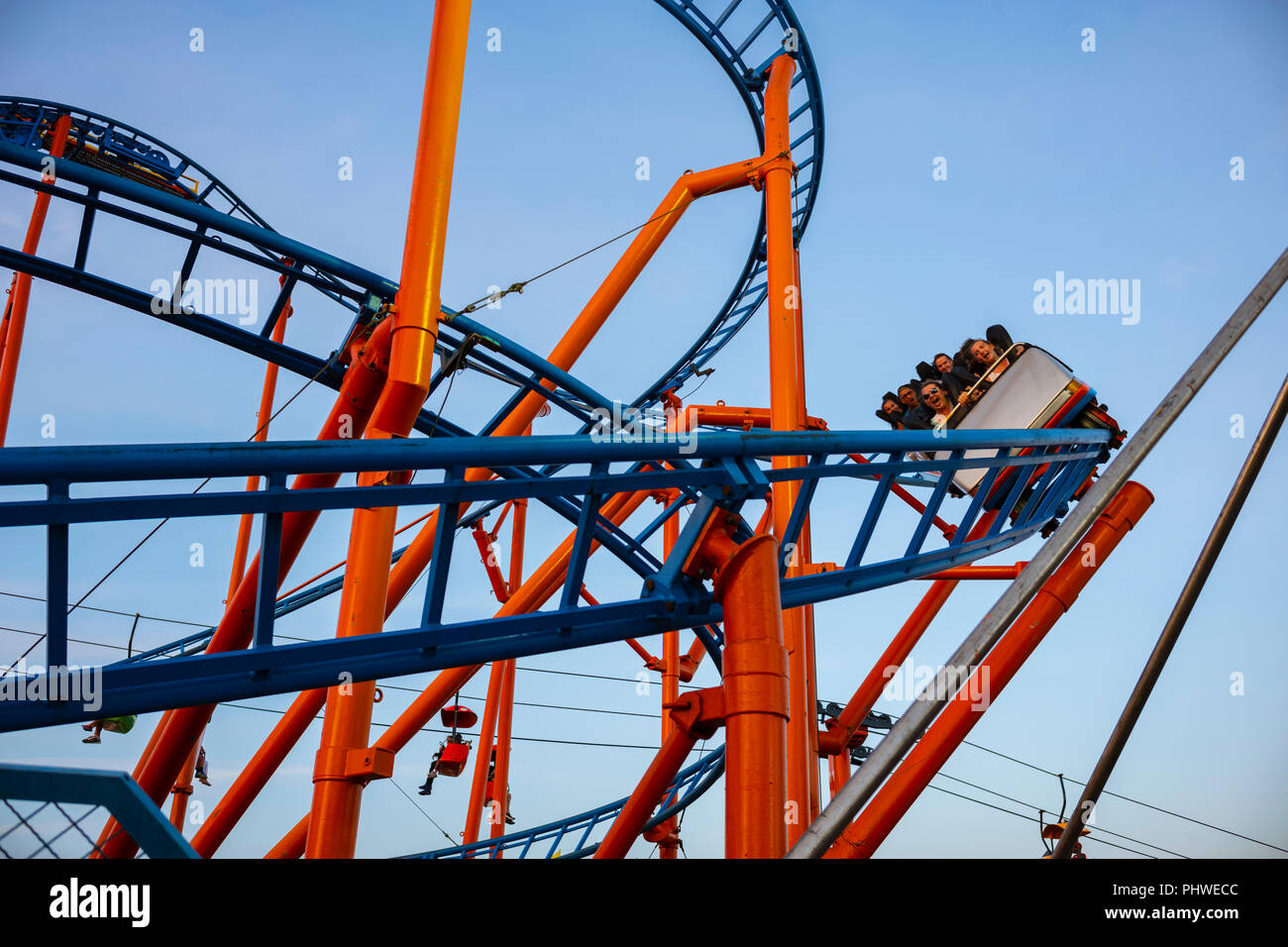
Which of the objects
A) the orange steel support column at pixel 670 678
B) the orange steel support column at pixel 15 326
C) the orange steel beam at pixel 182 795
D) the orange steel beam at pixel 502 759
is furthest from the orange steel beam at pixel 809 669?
the orange steel beam at pixel 182 795

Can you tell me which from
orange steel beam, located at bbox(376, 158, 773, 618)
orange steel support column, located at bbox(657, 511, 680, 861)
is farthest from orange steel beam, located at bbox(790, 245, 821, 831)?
orange steel support column, located at bbox(657, 511, 680, 861)

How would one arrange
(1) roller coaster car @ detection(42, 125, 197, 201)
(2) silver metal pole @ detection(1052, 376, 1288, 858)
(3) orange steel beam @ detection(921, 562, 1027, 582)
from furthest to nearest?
(1) roller coaster car @ detection(42, 125, 197, 201) → (3) orange steel beam @ detection(921, 562, 1027, 582) → (2) silver metal pole @ detection(1052, 376, 1288, 858)

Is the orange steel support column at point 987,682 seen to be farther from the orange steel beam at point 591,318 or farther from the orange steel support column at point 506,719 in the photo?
the orange steel support column at point 506,719

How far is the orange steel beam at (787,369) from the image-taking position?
5.14 m

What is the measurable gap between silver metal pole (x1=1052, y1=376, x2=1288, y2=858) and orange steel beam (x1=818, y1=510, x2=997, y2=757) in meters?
3.14

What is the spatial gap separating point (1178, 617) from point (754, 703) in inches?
61.5

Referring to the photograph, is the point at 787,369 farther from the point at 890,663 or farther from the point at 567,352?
the point at 890,663

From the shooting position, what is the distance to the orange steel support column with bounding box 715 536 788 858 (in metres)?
2.94

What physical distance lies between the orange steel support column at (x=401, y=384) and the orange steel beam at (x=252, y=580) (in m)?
0.29

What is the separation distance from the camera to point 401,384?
13.0ft

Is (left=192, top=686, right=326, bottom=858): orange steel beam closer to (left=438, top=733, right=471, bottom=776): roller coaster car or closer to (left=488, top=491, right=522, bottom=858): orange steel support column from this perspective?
(left=438, top=733, right=471, bottom=776): roller coaster car

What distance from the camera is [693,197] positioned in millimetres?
7105
